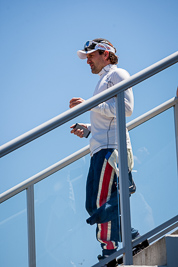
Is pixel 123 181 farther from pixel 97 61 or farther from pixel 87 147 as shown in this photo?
pixel 97 61

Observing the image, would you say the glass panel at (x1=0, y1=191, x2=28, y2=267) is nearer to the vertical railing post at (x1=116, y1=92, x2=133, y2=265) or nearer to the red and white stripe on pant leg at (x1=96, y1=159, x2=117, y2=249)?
the red and white stripe on pant leg at (x1=96, y1=159, x2=117, y2=249)

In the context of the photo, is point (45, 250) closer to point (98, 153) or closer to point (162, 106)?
point (98, 153)

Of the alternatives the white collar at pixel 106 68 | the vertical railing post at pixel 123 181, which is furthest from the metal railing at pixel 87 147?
the white collar at pixel 106 68

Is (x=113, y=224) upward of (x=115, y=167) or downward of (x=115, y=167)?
downward

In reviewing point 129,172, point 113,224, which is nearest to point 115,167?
point 129,172

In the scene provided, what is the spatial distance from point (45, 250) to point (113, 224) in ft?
1.20

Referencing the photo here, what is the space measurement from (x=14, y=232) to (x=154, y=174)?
792 millimetres

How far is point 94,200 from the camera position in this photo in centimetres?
267

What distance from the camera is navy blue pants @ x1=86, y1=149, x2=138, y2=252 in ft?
8.59

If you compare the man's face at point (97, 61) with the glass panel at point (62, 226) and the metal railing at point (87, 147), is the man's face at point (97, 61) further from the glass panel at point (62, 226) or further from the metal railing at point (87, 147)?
the glass panel at point (62, 226)

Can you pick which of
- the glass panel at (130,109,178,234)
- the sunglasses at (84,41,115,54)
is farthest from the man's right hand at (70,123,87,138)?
the sunglasses at (84,41,115,54)

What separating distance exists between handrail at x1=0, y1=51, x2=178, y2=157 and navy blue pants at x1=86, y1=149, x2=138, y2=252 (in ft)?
0.98

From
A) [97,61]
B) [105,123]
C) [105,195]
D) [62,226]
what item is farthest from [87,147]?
[97,61]

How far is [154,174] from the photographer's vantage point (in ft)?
9.12
